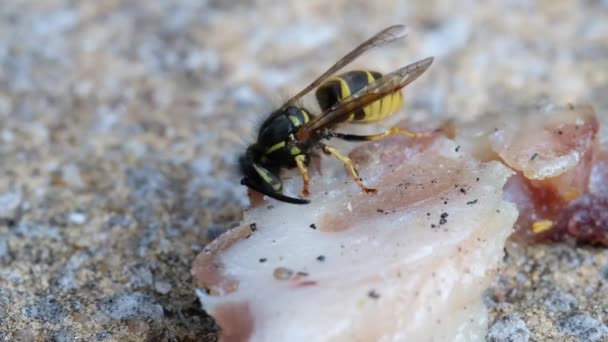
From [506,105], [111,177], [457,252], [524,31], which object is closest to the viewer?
[457,252]

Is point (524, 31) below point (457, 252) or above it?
below

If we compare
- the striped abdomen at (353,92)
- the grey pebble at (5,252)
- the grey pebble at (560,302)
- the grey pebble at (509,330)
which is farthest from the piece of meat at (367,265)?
the grey pebble at (5,252)

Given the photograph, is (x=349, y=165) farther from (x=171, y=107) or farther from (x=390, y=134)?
(x=171, y=107)

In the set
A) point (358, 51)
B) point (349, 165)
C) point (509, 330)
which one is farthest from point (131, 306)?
point (358, 51)

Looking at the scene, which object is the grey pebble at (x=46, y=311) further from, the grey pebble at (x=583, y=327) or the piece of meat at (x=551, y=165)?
the grey pebble at (x=583, y=327)

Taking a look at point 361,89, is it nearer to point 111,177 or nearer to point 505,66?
point 111,177

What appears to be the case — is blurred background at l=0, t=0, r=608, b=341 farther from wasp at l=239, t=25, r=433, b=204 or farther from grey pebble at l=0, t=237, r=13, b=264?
wasp at l=239, t=25, r=433, b=204

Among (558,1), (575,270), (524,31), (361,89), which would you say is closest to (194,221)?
(361,89)

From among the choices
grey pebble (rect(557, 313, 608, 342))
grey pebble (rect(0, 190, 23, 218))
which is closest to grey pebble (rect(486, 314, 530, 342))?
grey pebble (rect(557, 313, 608, 342))
